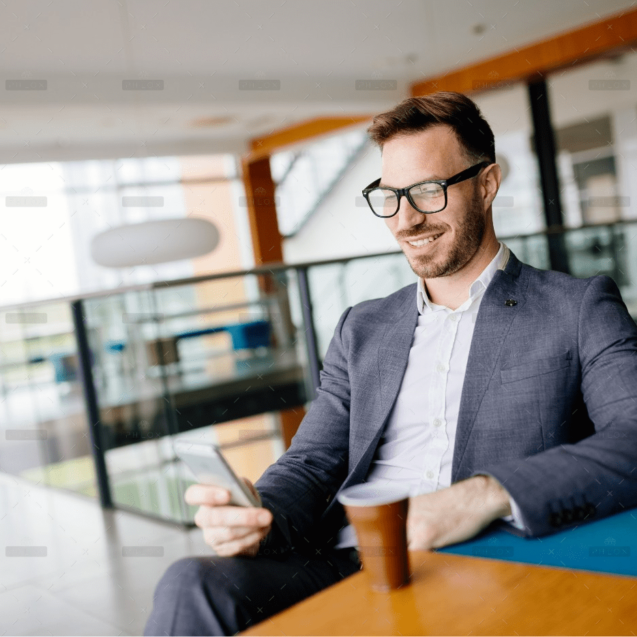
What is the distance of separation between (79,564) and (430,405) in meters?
2.32

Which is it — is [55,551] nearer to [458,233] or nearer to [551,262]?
[458,233]

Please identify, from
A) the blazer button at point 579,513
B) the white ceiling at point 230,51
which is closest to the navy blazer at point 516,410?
the blazer button at point 579,513

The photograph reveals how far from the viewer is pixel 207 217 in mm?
6906

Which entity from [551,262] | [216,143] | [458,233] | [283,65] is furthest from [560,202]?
[458,233]

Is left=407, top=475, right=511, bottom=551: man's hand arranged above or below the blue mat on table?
A: above

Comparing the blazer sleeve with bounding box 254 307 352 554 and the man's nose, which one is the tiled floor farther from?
the man's nose

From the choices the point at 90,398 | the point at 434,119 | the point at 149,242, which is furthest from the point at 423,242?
the point at 149,242

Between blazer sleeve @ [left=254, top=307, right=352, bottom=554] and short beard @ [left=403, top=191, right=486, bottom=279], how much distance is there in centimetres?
22

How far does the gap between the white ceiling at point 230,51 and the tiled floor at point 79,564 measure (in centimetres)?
303

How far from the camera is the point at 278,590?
4.02 feet

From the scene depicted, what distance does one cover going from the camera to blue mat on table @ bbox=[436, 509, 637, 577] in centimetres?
88

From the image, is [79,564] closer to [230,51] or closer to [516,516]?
[516,516]

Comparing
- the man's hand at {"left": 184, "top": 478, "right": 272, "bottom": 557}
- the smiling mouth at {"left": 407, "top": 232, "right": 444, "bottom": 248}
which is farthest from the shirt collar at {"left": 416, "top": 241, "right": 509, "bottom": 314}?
the man's hand at {"left": 184, "top": 478, "right": 272, "bottom": 557}

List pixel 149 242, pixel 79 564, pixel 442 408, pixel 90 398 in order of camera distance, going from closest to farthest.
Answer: pixel 442 408 < pixel 79 564 < pixel 90 398 < pixel 149 242
